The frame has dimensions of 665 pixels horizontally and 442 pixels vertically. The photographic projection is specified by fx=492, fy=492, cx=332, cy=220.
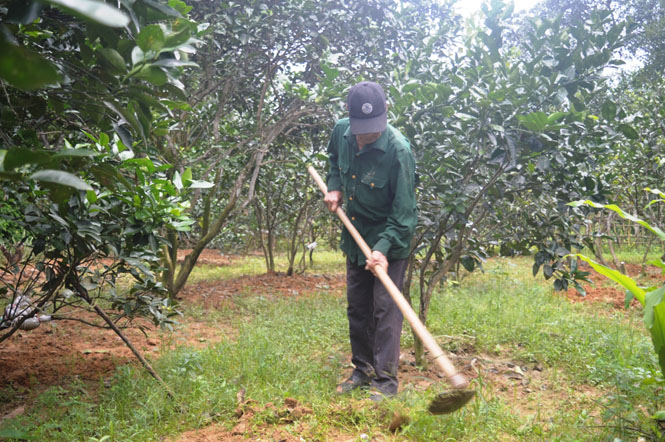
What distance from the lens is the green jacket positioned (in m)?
2.92

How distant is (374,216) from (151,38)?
209 cm

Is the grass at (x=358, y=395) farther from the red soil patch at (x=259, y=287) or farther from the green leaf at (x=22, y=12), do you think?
the green leaf at (x=22, y=12)

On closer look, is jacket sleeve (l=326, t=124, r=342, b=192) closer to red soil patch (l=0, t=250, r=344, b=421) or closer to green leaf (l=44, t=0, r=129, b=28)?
red soil patch (l=0, t=250, r=344, b=421)

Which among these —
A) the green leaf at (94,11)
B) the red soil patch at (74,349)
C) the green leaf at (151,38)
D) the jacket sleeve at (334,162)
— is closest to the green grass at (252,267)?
the red soil patch at (74,349)

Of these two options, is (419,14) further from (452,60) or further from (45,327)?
(45,327)

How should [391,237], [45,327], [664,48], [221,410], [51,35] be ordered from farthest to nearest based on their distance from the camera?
[664,48] → [45,327] → [391,237] → [221,410] → [51,35]

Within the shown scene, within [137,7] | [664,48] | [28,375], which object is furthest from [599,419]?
[664,48]

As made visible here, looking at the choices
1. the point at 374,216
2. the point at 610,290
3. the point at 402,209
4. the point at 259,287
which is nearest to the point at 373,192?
the point at 374,216

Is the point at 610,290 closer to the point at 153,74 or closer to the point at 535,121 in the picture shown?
the point at 535,121

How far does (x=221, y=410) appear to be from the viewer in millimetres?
2611

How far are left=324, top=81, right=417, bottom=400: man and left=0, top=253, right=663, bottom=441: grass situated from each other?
25 centimetres

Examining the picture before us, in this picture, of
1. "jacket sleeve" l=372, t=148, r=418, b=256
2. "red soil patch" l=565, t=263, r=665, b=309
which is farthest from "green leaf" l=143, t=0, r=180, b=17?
"red soil patch" l=565, t=263, r=665, b=309

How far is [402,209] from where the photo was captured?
115 inches

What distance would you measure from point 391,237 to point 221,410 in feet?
4.35
